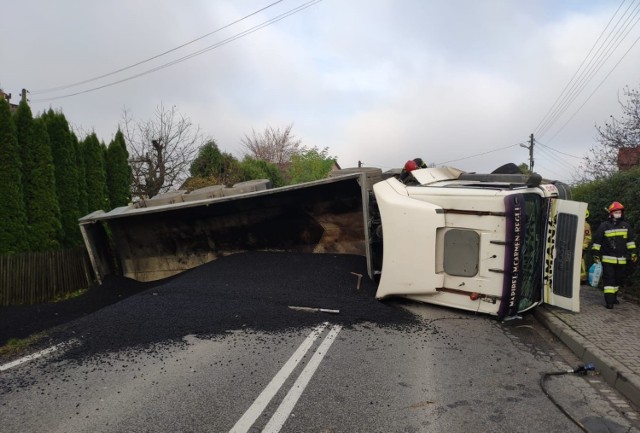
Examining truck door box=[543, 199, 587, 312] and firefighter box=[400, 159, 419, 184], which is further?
firefighter box=[400, 159, 419, 184]

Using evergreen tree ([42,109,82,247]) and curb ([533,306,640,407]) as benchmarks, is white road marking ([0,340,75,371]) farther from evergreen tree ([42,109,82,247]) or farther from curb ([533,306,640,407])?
evergreen tree ([42,109,82,247])

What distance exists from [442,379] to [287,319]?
7.49ft

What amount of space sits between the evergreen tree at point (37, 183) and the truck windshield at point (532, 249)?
10.3 metres

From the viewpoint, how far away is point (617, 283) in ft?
21.0

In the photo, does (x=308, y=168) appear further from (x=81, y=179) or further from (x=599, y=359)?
(x=599, y=359)

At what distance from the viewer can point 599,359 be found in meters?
4.27

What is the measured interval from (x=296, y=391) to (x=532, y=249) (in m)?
3.95

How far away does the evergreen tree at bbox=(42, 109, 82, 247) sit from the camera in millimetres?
11344

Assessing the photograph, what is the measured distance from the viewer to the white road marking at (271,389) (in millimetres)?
3086

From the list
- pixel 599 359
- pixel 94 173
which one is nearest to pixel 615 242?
pixel 599 359

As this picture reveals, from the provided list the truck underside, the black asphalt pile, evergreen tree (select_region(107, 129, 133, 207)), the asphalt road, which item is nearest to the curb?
the asphalt road

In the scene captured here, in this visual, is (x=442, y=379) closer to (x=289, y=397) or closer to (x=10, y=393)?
(x=289, y=397)

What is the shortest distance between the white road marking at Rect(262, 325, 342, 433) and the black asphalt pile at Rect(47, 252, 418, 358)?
83 cm

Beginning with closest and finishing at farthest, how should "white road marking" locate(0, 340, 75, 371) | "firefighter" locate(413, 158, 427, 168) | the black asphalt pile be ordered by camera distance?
"white road marking" locate(0, 340, 75, 371) → the black asphalt pile → "firefighter" locate(413, 158, 427, 168)
